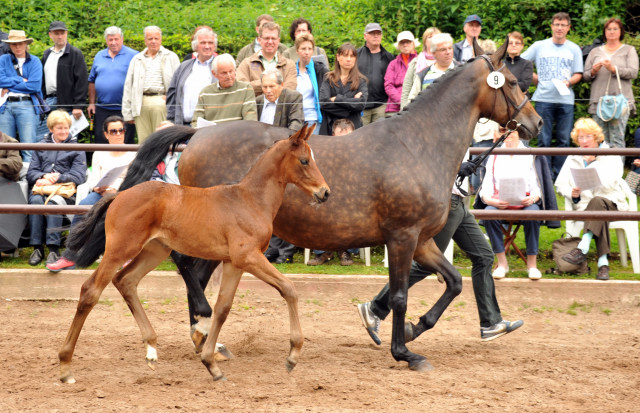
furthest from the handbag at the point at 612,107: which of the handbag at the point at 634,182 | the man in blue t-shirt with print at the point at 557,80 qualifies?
the handbag at the point at 634,182

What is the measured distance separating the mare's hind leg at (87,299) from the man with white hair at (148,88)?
5.13 metres

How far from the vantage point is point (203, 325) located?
6324 millimetres

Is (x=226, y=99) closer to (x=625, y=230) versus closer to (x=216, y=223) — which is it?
(x=216, y=223)

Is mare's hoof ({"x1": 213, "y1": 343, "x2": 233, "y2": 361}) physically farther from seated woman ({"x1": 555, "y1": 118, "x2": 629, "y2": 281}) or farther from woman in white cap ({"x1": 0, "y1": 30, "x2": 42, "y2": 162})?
woman in white cap ({"x1": 0, "y1": 30, "x2": 42, "y2": 162})

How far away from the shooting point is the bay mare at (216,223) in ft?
18.1

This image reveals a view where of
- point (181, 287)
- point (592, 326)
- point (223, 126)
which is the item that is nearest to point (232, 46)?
point (181, 287)

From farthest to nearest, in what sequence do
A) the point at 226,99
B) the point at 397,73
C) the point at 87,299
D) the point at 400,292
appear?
the point at 397,73 < the point at 226,99 < the point at 400,292 < the point at 87,299

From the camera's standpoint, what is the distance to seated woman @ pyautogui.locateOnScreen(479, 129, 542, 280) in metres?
8.62

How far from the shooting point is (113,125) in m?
8.93

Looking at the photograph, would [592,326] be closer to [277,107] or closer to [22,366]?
[277,107]

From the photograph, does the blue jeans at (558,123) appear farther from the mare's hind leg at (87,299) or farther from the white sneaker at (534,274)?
the mare's hind leg at (87,299)

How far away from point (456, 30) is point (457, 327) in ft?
21.8

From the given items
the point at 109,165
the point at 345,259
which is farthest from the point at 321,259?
the point at 109,165

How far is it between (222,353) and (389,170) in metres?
1.79
